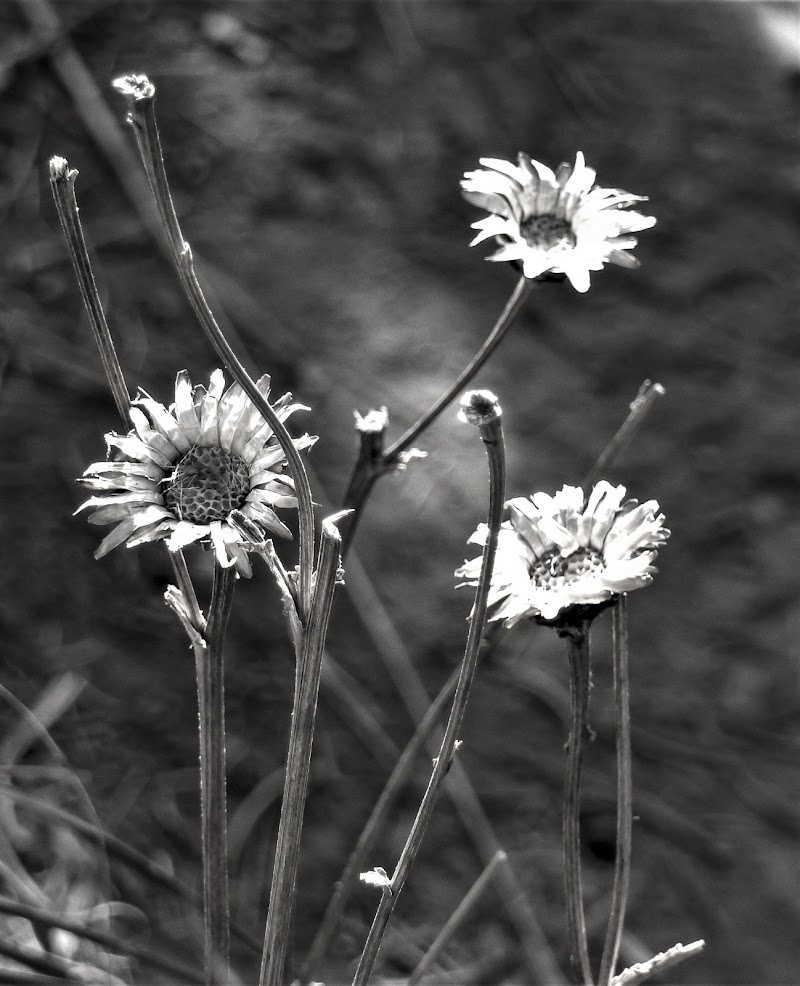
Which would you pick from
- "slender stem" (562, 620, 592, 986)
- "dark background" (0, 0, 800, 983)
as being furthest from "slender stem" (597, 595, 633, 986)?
"dark background" (0, 0, 800, 983)

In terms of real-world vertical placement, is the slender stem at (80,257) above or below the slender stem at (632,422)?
below

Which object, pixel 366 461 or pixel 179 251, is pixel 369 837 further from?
pixel 179 251

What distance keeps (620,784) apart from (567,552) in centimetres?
7

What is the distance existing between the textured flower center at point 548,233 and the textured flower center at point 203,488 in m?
0.11

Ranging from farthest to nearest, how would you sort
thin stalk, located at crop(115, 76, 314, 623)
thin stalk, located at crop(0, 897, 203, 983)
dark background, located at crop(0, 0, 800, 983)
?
1. dark background, located at crop(0, 0, 800, 983)
2. thin stalk, located at crop(0, 897, 203, 983)
3. thin stalk, located at crop(115, 76, 314, 623)

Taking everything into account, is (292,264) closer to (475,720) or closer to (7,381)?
(7,381)

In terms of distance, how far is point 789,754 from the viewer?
2.30ft

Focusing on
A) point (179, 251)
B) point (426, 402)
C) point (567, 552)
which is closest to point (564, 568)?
point (567, 552)

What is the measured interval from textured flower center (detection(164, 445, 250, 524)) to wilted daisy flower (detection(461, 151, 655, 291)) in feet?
0.30

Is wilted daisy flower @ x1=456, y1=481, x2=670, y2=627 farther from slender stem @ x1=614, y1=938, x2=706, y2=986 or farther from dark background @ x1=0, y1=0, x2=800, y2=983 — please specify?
dark background @ x1=0, y1=0, x2=800, y2=983

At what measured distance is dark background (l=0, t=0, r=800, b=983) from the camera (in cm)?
66

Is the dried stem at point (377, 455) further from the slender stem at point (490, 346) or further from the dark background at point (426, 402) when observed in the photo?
the dark background at point (426, 402)

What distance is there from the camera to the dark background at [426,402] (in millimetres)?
658

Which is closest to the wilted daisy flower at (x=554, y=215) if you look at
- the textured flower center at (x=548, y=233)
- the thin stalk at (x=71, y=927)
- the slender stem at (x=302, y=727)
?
the textured flower center at (x=548, y=233)
